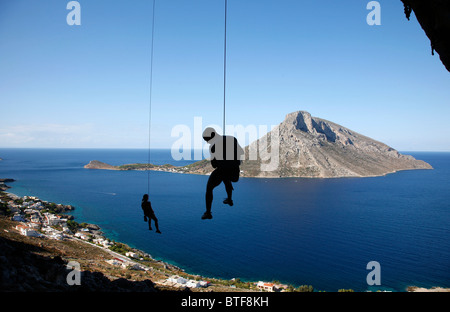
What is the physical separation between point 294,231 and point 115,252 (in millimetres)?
32143

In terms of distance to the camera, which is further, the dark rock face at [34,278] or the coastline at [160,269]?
the coastline at [160,269]

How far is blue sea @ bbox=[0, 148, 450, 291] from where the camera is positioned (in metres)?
34.1

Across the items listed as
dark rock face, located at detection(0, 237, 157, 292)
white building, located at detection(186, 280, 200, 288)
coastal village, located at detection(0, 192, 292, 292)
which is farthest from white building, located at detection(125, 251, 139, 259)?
dark rock face, located at detection(0, 237, 157, 292)

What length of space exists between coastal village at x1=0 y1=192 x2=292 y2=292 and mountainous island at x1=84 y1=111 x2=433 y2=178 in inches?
3301

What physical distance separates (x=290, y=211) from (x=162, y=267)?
4155 cm

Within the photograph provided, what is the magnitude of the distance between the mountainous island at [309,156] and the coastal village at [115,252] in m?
83.9

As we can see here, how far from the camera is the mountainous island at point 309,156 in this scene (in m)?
125

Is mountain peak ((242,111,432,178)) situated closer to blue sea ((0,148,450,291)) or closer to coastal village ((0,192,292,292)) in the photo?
blue sea ((0,148,450,291))

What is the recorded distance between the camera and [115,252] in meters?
34.4

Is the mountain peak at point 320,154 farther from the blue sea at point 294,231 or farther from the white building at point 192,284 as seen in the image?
the white building at point 192,284

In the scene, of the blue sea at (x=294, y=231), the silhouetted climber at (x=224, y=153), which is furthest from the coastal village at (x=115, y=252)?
the silhouetted climber at (x=224, y=153)

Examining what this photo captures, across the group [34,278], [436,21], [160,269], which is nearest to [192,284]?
[160,269]

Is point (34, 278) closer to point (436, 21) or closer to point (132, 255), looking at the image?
point (436, 21)

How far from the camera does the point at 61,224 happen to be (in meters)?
43.7
